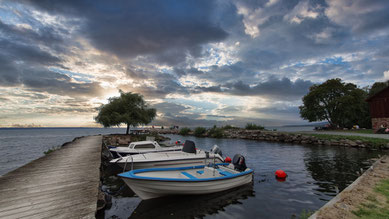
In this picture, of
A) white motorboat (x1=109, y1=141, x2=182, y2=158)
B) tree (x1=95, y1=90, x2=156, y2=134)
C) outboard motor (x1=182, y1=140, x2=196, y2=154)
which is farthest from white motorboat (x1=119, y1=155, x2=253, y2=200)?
tree (x1=95, y1=90, x2=156, y2=134)

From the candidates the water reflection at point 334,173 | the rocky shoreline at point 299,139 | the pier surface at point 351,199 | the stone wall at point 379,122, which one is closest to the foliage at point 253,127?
the rocky shoreline at point 299,139

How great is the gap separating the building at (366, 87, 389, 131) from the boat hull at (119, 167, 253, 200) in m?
38.6

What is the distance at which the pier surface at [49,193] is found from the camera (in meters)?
5.77

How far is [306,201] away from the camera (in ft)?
30.0

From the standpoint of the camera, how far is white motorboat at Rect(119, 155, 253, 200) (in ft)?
26.5

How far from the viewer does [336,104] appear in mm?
45594

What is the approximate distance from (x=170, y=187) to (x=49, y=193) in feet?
15.4

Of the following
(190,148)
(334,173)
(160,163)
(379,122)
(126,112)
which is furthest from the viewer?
(126,112)

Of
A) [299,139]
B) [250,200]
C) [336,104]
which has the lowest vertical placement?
[250,200]

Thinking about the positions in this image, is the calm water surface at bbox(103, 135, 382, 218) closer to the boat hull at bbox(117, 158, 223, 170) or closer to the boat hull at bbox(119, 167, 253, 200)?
the boat hull at bbox(119, 167, 253, 200)

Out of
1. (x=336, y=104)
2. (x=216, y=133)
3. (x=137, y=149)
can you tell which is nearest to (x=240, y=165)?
(x=137, y=149)

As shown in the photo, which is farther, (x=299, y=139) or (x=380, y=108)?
(x=299, y=139)

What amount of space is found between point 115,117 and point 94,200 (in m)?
35.5

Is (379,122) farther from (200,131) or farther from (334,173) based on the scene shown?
(200,131)
